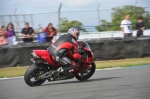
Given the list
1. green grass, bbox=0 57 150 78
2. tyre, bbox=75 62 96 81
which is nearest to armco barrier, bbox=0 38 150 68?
green grass, bbox=0 57 150 78

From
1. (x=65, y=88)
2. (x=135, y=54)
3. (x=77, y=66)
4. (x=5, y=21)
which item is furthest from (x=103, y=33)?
(x=65, y=88)

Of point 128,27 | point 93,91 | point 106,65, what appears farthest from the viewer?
point 128,27

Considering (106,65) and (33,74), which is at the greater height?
(33,74)

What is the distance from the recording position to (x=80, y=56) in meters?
8.95

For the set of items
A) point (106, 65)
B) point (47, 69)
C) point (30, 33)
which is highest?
point (30, 33)

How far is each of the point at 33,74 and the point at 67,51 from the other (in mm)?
988

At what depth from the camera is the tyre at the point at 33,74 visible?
8383mm

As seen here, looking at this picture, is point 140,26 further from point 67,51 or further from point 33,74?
point 33,74

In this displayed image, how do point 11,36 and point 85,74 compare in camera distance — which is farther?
point 11,36

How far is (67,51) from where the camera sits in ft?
29.2

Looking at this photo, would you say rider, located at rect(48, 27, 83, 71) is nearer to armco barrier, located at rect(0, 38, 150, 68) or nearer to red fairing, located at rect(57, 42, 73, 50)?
red fairing, located at rect(57, 42, 73, 50)

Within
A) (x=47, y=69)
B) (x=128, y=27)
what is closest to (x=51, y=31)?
(x=128, y=27)

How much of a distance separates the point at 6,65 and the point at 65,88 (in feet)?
19.7

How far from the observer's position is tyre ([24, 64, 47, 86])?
8383mm
